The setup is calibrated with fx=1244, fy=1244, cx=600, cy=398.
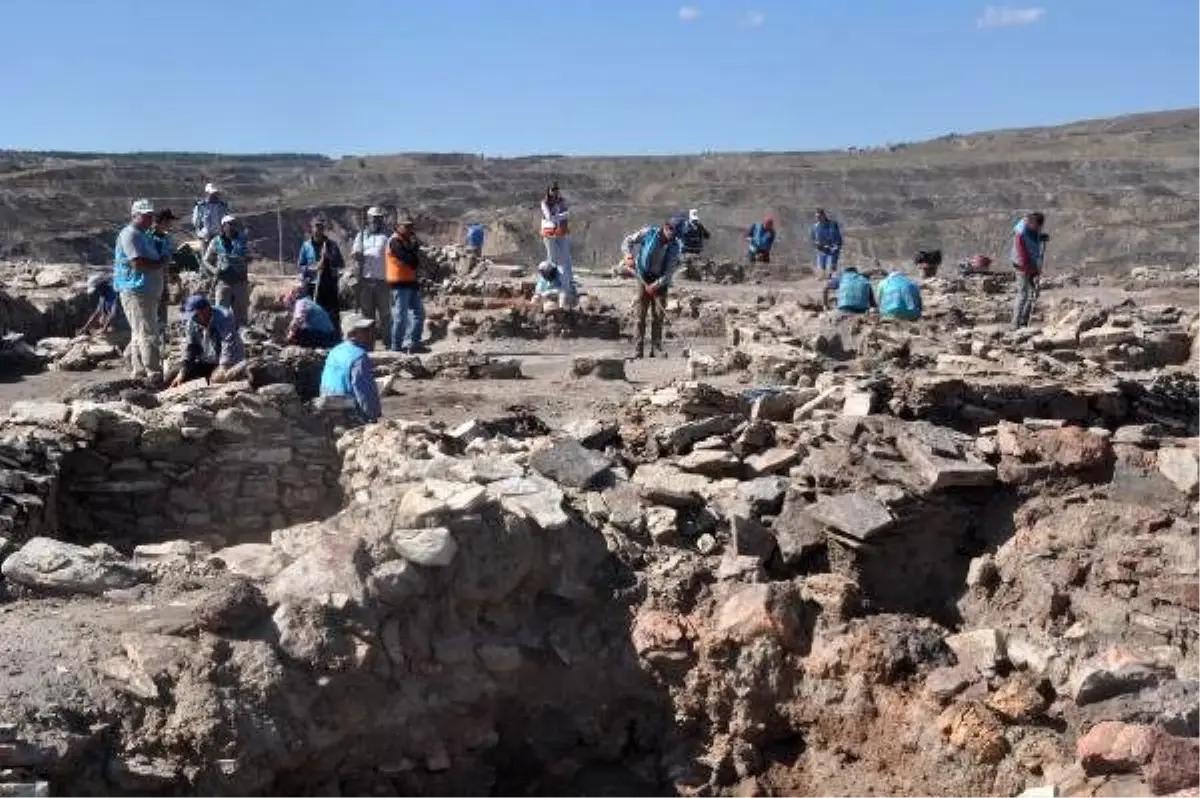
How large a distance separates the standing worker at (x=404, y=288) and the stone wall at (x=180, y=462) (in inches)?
168

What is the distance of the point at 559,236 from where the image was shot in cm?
1591

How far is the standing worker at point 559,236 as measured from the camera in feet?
51.6

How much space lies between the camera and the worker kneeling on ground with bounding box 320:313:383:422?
7.92 meters

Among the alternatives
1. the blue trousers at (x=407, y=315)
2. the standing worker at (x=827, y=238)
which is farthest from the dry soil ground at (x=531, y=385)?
the standing worker at (x=827, y=238)

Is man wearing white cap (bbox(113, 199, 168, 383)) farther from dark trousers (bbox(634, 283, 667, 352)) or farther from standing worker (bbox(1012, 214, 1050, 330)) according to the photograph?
standing worker (bbox(1012, 214, 1050, 330))

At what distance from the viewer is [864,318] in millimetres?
12320

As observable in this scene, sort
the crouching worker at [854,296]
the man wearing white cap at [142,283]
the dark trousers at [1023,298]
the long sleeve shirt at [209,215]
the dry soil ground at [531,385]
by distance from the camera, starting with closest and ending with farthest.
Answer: the man wearing white cap at [142,283], the dry soil ground at [531,385], the crouching worker at [854,296], the dark trousers at [1023,298], the long sleeve shirt at [209,215]

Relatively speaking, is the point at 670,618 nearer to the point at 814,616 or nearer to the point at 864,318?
the point at 814,616

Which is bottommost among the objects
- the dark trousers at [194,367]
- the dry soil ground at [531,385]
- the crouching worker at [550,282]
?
the dry soil ground at [531,385]

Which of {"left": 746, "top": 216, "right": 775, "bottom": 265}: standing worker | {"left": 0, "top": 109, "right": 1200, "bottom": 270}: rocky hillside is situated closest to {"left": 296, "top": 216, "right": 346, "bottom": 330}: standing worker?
{"left": 746, "top": 216, "right": 775, "bottom": 265}: standing worker

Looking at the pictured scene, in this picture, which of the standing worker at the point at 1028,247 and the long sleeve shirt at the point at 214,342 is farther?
the standing worker at the point at 1028,247

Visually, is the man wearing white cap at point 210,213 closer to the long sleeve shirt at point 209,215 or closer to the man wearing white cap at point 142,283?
the long sleeve shirt at point 209,215

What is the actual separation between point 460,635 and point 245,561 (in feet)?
3.34

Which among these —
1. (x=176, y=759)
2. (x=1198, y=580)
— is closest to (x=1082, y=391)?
(x=1198, y=580)
